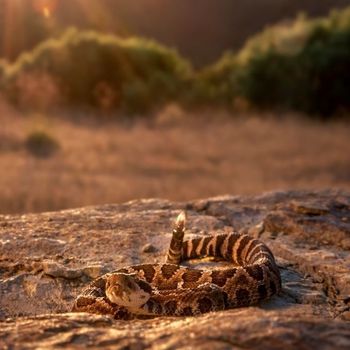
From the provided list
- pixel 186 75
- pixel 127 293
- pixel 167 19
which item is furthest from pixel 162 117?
pixel 167 19

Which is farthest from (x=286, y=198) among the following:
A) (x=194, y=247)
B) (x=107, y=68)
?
(x=107, y=68)

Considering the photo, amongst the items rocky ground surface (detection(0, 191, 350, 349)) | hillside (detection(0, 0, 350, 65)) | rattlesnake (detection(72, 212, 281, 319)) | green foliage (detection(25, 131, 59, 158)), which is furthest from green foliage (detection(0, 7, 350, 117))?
rattlesnake (detection(72, 212, 281, 319))

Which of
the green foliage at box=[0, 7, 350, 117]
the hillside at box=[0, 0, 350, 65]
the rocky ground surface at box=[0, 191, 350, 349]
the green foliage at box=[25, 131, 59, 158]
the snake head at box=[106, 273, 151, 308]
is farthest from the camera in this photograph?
the hillside at box=[0, 0, 350, 65]

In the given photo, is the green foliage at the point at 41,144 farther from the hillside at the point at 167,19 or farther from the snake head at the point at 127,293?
the hillside at the point at 167,19

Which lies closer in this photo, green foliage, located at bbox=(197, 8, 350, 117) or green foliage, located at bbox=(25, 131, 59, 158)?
green foliage, located at bbox=(25, 131, 59, 158)

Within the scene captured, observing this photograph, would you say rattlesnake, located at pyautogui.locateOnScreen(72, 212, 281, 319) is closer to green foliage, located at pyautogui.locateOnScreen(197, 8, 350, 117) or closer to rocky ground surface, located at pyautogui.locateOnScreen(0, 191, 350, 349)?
rocky ground surface, located at pyautogui.locateOnScreen(0, 191, 350, 349)

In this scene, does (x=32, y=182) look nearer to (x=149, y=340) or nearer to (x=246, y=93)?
(x=149, y=340)

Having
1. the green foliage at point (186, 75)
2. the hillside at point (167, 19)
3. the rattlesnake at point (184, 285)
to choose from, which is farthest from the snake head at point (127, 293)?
the hillside at point (167, 19)

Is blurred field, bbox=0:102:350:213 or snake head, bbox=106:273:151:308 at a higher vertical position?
blurred field, bbox=0:102:350:213
